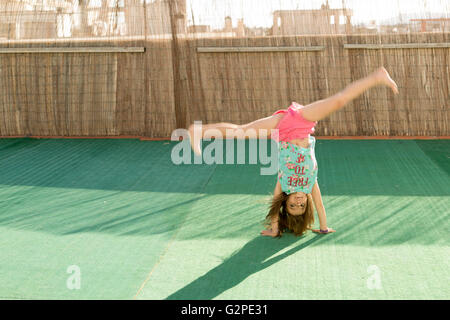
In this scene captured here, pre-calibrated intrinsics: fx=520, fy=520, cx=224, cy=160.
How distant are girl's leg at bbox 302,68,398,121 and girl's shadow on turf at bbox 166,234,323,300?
0.90 metres

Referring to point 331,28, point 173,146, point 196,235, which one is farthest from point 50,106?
point 196,235

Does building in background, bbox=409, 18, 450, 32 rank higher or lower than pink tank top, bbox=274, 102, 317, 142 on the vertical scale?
higher

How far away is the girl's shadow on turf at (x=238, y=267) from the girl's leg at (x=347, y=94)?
2.94 ft

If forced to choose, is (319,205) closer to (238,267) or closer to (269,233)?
(269,233)

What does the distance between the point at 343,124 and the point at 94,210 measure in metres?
3.91

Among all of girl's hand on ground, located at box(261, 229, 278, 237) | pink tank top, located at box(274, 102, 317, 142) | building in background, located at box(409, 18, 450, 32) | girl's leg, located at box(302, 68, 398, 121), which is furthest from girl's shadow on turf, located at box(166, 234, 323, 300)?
building in background, located at box(409, 18, 450, 32)

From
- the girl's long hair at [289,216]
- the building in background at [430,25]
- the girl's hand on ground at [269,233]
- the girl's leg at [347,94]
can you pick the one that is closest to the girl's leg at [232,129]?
the girl's leg at [347,94]

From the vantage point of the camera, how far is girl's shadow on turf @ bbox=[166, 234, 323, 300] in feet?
9.59

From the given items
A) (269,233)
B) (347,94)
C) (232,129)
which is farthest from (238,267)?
(347,94)

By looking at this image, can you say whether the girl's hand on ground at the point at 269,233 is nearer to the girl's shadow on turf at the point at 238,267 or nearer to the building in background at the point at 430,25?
the girl's shadow on turf at the point at 238,267

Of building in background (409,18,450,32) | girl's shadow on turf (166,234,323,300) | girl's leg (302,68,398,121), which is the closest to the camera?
girl's shadow on turf (166,234,323,300)

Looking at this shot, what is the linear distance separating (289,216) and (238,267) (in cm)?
66

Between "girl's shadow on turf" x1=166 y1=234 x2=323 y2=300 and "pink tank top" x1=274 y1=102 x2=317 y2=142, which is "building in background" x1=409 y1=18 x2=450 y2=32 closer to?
"pink tank top" x1=274 y1=102 x2=317 y2=142
